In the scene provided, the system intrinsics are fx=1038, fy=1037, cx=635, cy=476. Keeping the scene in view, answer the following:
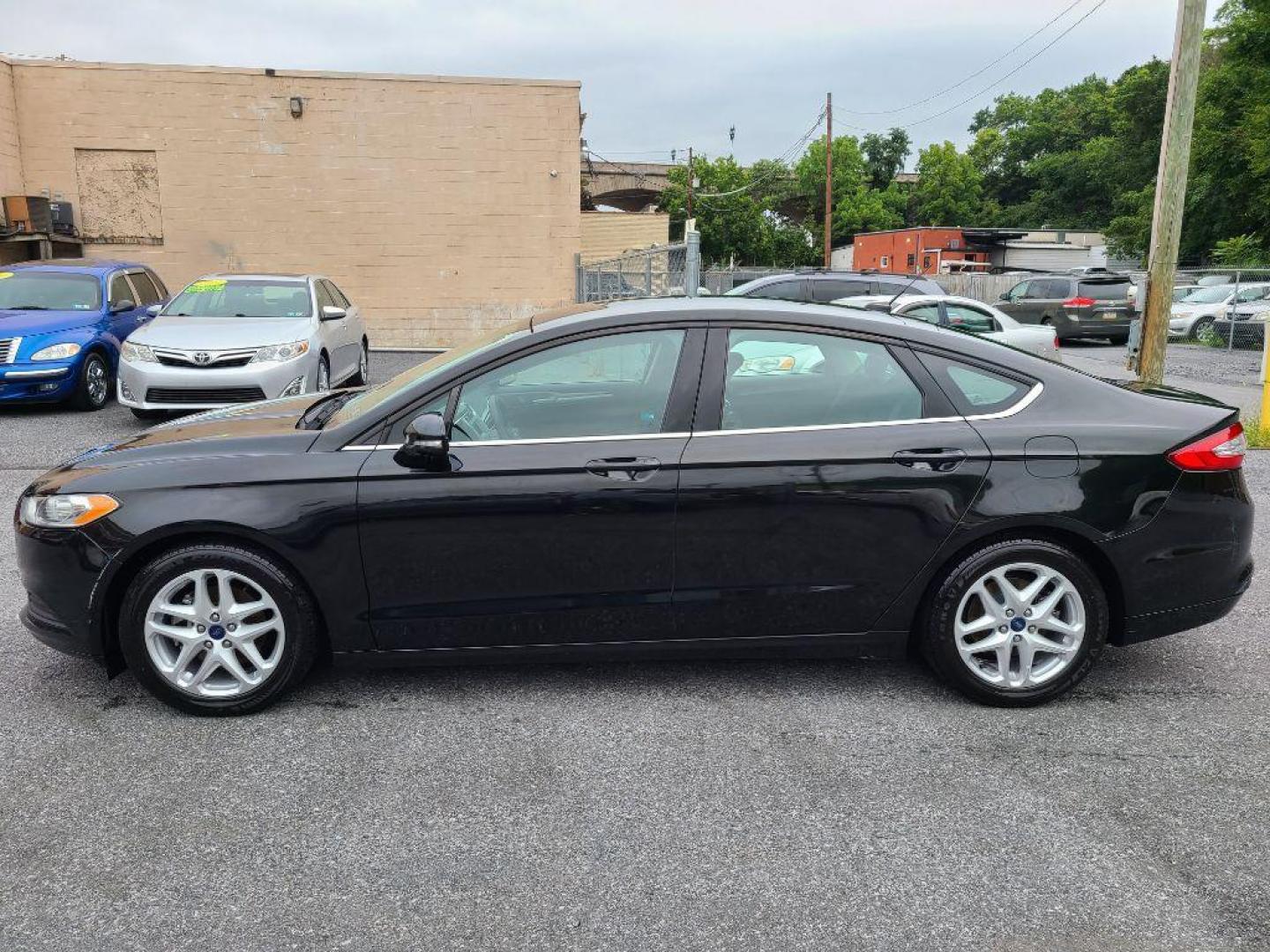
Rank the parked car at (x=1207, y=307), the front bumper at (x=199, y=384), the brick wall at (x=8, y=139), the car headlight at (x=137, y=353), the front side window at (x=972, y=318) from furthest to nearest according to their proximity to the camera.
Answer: the parked car at (x=1207, y=307) → the brick wall at (x=8, y=139) → the front side window at (x=972, y=318) → the car headlight at (x=137, y=353) → the front bumper at (x=199, y=384)

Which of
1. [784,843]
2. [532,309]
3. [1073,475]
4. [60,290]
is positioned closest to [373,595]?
[784,843]

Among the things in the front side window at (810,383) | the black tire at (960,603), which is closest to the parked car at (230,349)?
the front side window at (810,383)

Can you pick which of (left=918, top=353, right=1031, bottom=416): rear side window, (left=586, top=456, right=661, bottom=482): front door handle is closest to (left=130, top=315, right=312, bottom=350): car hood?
(left=586, top=456, right=661, bottom=482): front door handle

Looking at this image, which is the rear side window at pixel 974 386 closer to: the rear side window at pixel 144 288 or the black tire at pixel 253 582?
the black tire at pixel 253 582

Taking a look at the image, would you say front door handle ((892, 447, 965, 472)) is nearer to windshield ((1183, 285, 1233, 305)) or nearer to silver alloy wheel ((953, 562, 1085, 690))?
silver alloy wheel ((953, 562, 1085, 690))

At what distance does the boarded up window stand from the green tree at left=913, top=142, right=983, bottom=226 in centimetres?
7228

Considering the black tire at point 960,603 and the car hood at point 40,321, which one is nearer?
the black tire at point 960,603

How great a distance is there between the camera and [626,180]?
64.4 meters

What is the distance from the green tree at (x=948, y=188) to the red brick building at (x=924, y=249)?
3788cm

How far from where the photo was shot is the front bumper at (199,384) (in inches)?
371

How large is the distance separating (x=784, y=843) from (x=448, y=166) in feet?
58.5

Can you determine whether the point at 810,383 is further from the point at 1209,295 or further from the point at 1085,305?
the point at 1209,295

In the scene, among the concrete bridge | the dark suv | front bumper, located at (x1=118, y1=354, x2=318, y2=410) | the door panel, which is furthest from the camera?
the concrete bridge

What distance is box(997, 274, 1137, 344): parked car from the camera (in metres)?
23.5
